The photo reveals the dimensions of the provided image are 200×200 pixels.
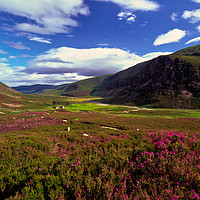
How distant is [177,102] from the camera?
96.3 meters

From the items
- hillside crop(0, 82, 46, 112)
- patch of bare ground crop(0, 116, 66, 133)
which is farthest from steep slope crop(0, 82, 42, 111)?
patch of bare ground crop(0, 116, 66, 133)

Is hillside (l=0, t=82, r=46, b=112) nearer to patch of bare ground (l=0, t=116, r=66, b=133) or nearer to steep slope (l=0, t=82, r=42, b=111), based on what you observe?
steep slope (l=0, t=82, r=42, b=111)

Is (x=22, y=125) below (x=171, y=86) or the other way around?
below

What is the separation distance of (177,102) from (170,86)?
25708 millimetres

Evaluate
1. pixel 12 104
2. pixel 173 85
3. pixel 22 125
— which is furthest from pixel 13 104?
pixel 173 85

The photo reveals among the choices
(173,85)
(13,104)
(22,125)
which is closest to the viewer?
(22,125)

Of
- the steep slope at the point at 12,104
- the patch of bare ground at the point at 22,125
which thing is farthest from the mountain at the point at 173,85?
the steep slope at the point at 12,104

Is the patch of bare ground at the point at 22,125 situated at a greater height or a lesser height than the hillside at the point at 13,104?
lesser

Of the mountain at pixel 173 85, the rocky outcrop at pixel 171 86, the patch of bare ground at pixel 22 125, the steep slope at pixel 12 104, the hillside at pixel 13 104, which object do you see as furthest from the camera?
the rocky outcrop at pixel 171 86

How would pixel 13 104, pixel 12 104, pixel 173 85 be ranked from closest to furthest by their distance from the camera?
pixel 12 104 → pixel 13 104 → pixel 173 85

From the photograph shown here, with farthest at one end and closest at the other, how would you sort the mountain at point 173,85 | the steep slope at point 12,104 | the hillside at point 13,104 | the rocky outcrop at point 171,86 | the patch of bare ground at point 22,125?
the rocky outcrop at point 171,86
the mountain at point 173,85
the steep slope at point 12,104
the hillside at point 13,104
the patch of bare ground at point 22,125

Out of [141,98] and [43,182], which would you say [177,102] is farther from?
[43,182]

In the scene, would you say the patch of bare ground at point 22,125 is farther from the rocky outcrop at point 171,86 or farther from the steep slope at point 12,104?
the rocky outcrop at point 171,86

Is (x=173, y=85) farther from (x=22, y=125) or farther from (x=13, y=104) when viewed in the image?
(x=13, y=104)
